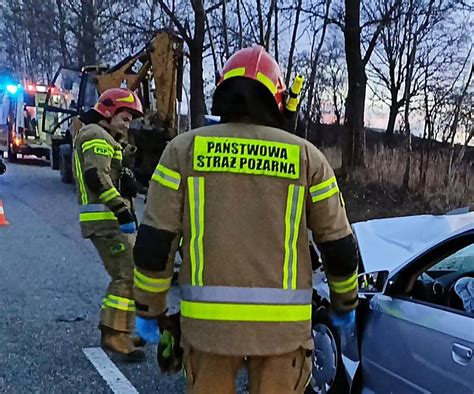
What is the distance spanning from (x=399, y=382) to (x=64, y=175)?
57.5ft

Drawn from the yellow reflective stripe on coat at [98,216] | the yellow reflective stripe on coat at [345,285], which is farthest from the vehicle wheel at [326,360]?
the yellow reflective stripe on coat at [98,216]

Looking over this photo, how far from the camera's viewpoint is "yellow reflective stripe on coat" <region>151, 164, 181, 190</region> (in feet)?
8.55

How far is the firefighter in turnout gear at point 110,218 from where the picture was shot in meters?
5.07

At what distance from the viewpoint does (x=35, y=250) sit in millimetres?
9727

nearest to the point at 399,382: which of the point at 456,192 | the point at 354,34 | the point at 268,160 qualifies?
the point at 268,160

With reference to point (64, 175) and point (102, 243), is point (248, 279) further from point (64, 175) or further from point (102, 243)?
point (64, 175)

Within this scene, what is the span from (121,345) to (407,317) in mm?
2444

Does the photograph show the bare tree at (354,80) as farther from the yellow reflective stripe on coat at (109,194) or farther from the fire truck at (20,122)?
the fire truck at (20,122)

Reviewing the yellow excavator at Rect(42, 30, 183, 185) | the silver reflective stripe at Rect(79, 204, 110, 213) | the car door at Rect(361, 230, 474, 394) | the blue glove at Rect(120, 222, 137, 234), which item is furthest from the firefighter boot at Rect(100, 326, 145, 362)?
the yellow excavator at Rect(42, 30, 183, 185)

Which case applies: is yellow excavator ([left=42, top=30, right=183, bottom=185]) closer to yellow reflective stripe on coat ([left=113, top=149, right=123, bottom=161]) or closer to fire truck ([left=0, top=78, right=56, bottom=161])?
yellow reflective stripe on coat ([left=113, top=149, right=123, bottom=161])

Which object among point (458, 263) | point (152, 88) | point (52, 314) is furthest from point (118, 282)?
point (152, 88)

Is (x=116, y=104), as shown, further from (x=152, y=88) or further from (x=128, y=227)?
(x=152, y=88)

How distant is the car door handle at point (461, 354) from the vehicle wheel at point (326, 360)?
1051mm

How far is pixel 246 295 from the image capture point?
258 cm
